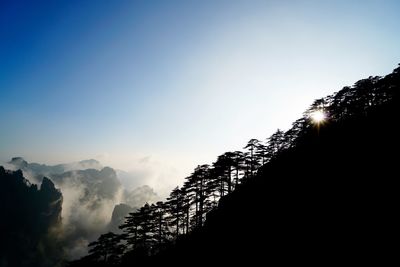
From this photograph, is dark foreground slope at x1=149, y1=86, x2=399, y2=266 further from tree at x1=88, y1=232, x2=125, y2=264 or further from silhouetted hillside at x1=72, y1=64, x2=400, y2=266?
tree at x1=88, y1=232, x2=125, y2=264

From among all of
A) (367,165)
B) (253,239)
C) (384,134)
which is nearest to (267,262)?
(253,239)

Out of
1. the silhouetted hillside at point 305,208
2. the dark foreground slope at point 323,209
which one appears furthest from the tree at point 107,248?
the dark foreground slope at point 323,209

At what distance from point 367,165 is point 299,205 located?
24.7ft

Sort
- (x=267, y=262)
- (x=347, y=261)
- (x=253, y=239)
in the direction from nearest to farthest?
(x=347, y=261), (x=267, y=262), (x=253, y=239)

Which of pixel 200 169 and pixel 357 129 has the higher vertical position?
pixel 357 129

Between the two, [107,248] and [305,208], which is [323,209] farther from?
[107,248]

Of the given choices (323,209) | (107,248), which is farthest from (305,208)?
(107,248)

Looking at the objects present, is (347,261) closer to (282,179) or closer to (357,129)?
(282,179)

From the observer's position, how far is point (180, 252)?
104 ft

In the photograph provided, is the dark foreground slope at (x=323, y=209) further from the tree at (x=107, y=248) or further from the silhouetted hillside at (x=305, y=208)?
the tree at (x=107, y=248)

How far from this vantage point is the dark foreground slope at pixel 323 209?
1531 cm

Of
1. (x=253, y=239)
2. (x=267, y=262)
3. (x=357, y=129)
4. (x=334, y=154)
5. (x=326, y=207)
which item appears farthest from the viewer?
(x=357, y=129)

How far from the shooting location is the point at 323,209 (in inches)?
758

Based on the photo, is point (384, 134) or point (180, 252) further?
point (180, 252)
